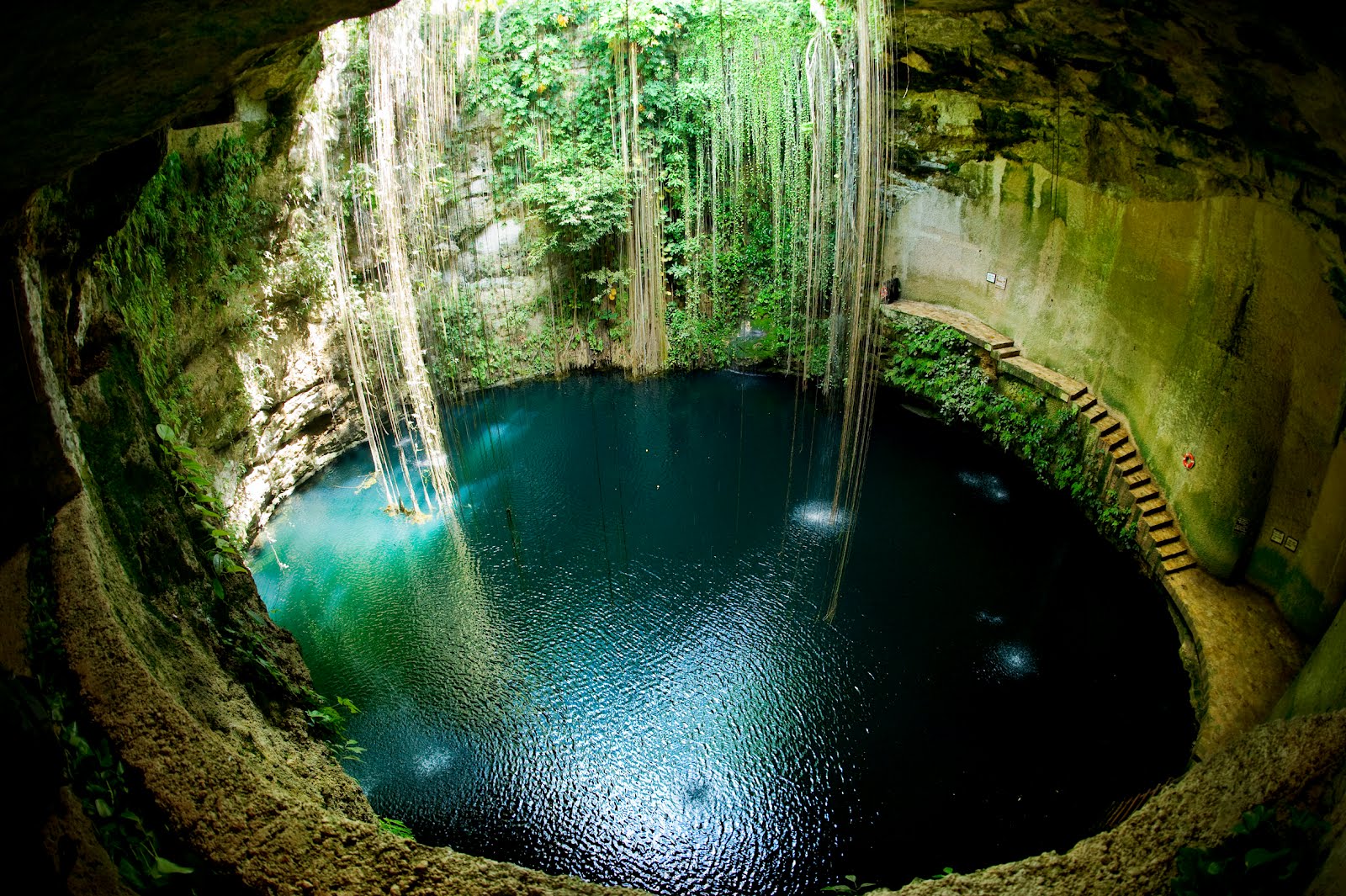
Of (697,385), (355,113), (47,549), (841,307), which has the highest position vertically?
(355,113)

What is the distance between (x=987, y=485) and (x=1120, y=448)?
4.68ft

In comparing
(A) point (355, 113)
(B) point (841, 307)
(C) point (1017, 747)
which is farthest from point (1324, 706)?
(A) point (355, 113)

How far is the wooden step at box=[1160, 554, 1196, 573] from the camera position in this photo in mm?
6559

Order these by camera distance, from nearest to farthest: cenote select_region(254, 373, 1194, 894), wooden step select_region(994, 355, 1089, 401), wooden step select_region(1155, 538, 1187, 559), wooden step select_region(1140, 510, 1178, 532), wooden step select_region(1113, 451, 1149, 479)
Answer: cenote select_region(254, 373, 1194, 894)
wooden step select_region(1155, 538, 1187, 559)
wooden step select_region(1140, 510, 1178, 532)
wooden step select_region(1113, 451, 1149, 479)
wooden step select_region(994, 355, 1089, 401)

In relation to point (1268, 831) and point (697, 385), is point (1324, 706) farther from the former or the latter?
point (697, 385)

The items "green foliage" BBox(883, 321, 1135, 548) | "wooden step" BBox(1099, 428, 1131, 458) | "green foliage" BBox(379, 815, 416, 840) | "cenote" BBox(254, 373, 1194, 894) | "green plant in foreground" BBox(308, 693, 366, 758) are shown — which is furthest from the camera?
"green foliage" BBox(883, 321, 1135, 548)

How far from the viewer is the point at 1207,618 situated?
5922 mm

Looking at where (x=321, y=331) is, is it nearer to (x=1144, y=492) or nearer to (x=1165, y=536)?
(x=1144, y=492)

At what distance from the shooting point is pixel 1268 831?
2396mm

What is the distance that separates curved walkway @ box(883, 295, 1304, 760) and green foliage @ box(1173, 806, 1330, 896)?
2.58 m

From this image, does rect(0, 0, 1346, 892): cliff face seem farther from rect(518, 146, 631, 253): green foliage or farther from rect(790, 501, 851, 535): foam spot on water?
rect(790, 501, 851, 535): foam spot on water

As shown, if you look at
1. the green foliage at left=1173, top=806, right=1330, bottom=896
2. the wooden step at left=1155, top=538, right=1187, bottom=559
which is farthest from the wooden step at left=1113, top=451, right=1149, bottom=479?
the green foliage at left=1173, top=806, right=1330, bottom=896

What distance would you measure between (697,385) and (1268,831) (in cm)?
943

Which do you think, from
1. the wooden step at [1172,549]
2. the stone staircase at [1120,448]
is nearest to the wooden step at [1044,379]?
the stone staircase at [1120,448]
